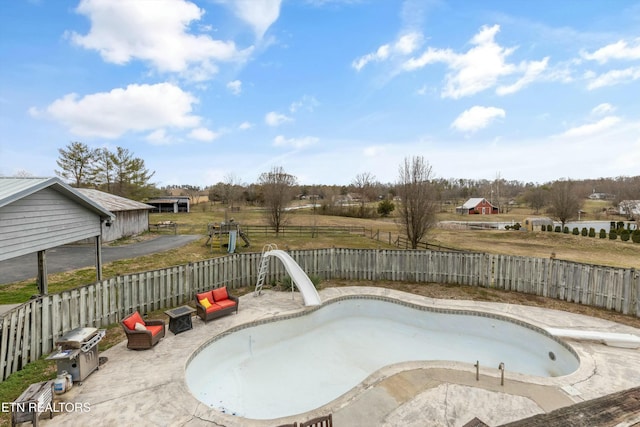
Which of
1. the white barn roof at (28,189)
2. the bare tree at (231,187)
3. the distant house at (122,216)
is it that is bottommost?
the distant house at (122,216)

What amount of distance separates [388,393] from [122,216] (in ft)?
82.3

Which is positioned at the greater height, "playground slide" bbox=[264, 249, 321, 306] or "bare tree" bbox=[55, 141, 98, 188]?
"bare tree" bbox=[55, 141, 98, 188]

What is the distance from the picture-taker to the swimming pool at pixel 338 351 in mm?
6492

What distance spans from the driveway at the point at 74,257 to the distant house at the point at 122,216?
2.36 metres

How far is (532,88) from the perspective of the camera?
620 inches

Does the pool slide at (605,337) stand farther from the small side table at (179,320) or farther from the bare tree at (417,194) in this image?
the small side table at (179,320)

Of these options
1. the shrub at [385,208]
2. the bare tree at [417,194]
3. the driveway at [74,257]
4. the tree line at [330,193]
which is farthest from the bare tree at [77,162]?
the bare tree at [417,194]

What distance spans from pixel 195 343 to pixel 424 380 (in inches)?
208

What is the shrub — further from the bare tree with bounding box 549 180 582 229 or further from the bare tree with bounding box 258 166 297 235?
the bare tree with bounding box 258 166 297 235

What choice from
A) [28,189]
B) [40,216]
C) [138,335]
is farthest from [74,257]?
[138,335]

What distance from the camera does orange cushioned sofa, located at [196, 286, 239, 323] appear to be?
8570 millimetres

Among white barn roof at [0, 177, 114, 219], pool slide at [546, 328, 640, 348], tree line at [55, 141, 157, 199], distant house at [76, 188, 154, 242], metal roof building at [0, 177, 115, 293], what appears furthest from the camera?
tree line at [55, 141, 157, 199]

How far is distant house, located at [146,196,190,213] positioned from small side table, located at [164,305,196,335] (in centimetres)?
4793

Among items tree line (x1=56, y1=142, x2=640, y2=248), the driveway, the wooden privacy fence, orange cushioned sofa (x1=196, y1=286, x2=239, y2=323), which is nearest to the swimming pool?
orange cushioned sofa (x1=196, y1=286, x2=239, y2=323)
